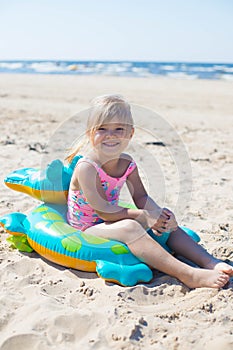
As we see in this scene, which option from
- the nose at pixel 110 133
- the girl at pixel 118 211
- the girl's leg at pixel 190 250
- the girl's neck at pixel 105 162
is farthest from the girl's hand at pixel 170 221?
the nose at pixel 110 133

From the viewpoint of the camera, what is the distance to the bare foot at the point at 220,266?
9.32ft

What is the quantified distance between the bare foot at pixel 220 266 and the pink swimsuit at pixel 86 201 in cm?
83

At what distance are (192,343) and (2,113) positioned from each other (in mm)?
8614

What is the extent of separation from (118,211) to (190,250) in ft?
1.90

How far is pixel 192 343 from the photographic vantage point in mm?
2248

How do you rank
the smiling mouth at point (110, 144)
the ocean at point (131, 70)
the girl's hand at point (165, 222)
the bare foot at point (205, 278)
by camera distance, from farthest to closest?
the ocean at point (131, 70) → the smiling mouth at point (110, 144) → the girl's hand at point (165, 222) → the bare foot at point (205, 278)

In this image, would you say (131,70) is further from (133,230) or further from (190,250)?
(133,230)

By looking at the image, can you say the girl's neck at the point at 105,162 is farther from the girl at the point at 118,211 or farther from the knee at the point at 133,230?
the knee at the point at 133,230

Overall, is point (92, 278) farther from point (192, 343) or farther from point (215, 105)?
point (215, 105)

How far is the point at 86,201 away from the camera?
316 cm

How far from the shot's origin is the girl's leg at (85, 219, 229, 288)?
281 cm

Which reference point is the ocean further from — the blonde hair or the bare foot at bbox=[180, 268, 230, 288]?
the bare foot at bbox=[180, 268, 230, 288]

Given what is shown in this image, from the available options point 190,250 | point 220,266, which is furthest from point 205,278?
point 190,250

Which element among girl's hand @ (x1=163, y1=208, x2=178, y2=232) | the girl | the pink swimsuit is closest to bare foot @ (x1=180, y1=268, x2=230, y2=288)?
the girl
